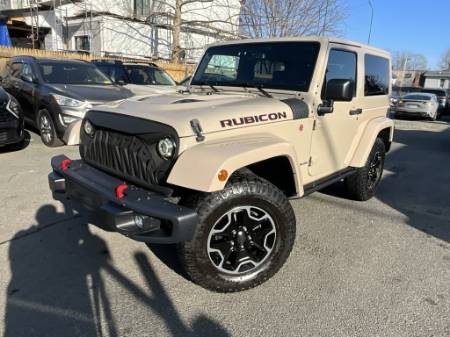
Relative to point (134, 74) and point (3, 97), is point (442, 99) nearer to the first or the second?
point (134, 74)

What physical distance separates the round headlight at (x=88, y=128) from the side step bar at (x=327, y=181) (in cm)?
200

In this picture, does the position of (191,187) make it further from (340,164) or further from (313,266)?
(340,164)

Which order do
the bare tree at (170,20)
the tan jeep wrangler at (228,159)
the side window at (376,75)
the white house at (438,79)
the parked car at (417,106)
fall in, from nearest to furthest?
the tan jeep wrangler at (228,159), the side window at (376,75), the parked car at (417,106), the bare tree at (170,20), the white house at (438,79)

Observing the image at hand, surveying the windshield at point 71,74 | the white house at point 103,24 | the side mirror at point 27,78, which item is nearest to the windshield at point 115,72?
the windshield at point 71,74

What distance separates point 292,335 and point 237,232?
808 millimetres

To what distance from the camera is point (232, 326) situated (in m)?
2.53

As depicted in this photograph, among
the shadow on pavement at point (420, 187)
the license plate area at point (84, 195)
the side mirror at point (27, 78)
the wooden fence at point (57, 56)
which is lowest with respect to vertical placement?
the shadow on pavement at point (420, 187)

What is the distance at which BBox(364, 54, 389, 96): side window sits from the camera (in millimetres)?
4391

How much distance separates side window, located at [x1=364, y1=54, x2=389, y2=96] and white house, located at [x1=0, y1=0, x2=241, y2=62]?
1634cm

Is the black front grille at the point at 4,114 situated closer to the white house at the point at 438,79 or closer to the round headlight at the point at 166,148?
the round headlight at the point at 166,148

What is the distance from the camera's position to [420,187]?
5.88m

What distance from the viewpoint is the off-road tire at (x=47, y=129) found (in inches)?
279

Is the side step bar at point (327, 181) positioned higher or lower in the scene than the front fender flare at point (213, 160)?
lower

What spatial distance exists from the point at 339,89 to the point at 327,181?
3.24ft
